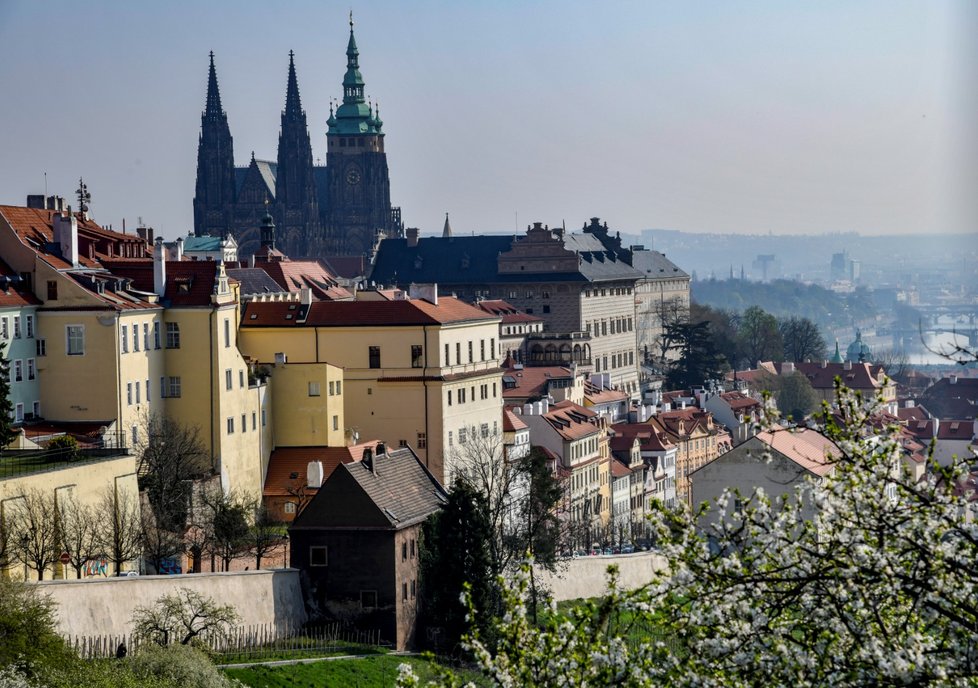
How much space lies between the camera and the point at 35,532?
4297cm

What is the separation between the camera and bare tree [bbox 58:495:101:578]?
44.3 m

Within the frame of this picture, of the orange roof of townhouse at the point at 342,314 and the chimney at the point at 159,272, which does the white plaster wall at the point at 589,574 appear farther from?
the chimney at the point at 159,272

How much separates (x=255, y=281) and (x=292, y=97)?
111170 millimetres

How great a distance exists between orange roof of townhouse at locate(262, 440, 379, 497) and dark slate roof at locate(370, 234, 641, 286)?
84965 mm

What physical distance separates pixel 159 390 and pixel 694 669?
40401 millimetres

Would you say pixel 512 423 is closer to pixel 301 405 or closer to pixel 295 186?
pixel 301 405

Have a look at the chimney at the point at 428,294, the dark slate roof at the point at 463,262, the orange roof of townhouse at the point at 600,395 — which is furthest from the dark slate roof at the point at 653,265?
the chimney at the point at 428,294

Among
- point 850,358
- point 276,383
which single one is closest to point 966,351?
point 276,383

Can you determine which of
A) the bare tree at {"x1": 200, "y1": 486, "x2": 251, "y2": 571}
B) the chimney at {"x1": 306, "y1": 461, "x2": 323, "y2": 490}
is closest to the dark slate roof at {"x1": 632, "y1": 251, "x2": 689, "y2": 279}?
the chimney at {"x1": 306, "y1": 461, "x2": 323, "y2": 490}

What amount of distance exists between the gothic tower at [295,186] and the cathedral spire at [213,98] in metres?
9.40

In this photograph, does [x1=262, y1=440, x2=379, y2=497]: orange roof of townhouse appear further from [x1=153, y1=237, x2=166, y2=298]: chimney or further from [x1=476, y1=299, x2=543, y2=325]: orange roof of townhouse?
[x1=476, y1=299, x2=543, y2=325]: orange roof of townhouse

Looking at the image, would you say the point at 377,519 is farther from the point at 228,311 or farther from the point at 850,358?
the point at 850,358

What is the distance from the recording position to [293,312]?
217 feet

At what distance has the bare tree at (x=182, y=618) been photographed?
42094 millimetres
